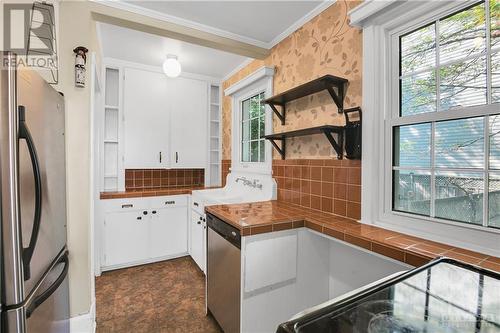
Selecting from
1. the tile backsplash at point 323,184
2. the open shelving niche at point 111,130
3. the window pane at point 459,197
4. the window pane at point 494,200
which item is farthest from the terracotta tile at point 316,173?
the open shelving niche at point 111,130

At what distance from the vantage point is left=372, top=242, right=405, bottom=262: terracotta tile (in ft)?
3.75

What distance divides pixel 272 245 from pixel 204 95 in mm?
2645

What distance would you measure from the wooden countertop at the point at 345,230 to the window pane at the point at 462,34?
969 mm

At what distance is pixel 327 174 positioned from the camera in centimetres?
187

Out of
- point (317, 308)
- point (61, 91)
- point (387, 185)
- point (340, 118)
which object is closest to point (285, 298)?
point (387, 185)

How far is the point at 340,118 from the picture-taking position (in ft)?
5.91

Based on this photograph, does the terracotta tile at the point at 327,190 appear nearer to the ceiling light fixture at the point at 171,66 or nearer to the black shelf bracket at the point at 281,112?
the black shelf bracket at the point at 281,112

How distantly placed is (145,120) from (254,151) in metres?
1.48

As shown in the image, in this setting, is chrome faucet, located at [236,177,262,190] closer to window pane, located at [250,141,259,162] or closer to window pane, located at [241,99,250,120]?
window pane, located at [250,141,259,162]

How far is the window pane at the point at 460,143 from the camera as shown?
1.18 m

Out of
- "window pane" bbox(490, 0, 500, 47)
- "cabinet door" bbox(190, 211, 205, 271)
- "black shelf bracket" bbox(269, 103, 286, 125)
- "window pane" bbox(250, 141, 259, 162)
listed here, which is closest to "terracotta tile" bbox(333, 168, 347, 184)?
"black shelf bracket" bbox(269, 103, 286, 125)

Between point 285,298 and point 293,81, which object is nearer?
point 285,298

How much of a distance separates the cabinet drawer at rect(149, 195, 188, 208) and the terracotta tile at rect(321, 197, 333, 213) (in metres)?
1.90

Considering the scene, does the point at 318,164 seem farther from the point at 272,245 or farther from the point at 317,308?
the point at 317,308
